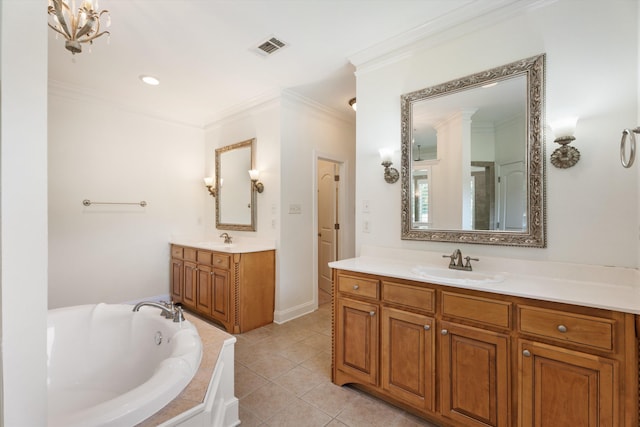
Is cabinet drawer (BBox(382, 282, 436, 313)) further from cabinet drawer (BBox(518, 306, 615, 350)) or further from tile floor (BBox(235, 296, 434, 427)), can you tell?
tile floor (BBox(235, 296, 434, 427))

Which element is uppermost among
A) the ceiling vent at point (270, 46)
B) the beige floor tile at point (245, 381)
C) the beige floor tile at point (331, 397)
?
the ceiling vent at point (270, 46)

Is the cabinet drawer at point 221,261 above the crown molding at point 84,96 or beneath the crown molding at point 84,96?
beneath

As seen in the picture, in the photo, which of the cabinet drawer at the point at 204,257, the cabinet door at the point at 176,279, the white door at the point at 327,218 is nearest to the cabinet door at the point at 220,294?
the cabinet drawer at the point at 204,257

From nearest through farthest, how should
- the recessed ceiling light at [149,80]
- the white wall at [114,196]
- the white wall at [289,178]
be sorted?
1. the recessed ceiling light at [149,80]
2. the white wall at [114,196]
3. the white wall at [289,178]

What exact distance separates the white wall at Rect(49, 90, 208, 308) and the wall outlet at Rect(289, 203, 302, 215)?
177 cm

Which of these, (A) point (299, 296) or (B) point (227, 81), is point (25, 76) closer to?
(B) point (227, 81)

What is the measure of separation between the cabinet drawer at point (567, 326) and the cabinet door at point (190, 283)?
125 inches

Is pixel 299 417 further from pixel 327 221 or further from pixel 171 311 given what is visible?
pixel 327 221

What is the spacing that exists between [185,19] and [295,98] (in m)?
1.42

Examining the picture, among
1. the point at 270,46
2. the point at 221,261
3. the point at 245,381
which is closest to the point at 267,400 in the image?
the point at 245,381

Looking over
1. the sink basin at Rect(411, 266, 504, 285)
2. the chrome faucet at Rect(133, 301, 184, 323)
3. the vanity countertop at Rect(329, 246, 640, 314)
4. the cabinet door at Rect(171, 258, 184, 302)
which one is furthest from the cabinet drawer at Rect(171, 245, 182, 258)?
the sink basin at Rect(411, 266, 504, 285)

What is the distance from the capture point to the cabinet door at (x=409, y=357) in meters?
1.58

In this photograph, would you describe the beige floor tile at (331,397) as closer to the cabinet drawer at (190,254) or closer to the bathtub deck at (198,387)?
the bathtub deck at (198,387)

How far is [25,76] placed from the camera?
1.82 ft
